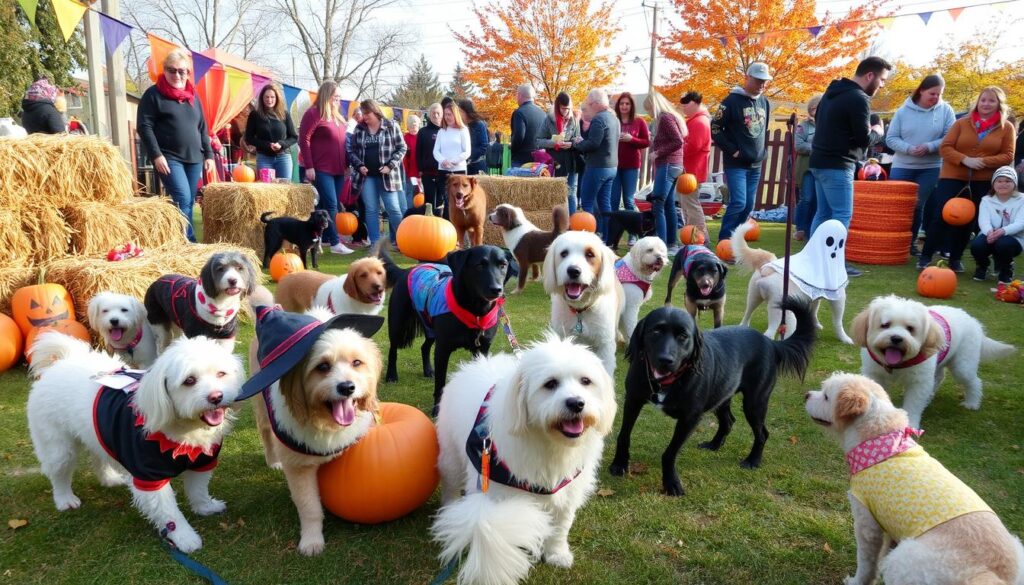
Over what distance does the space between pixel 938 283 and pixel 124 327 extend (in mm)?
8701

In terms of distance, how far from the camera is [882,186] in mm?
8953

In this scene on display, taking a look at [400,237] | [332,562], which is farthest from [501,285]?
[400,237]

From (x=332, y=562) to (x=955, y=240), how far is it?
9455 mm

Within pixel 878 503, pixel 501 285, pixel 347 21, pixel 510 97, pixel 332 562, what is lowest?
pixel 332 562

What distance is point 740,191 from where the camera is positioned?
29.2ft

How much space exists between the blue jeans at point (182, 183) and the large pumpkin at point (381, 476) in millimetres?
5707

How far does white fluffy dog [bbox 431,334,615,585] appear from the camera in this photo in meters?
2.11

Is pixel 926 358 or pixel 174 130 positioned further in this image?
pixel 174 130

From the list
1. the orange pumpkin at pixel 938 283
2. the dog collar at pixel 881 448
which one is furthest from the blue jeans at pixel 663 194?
the dog collar at pixel 881 448

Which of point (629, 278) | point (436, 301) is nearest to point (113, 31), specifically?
point (436, 301)

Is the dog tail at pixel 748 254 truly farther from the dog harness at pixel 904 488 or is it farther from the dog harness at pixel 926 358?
the dog harness at pixel 904 488

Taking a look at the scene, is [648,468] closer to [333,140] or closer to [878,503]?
[878,503]

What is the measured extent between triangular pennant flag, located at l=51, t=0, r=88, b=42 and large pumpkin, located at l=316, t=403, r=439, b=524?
774 cm

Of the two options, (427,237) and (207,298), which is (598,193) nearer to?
(427,237)
